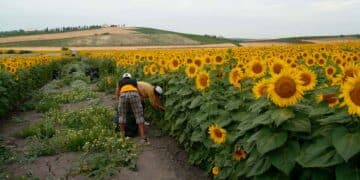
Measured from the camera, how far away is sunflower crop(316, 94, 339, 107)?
141 inches

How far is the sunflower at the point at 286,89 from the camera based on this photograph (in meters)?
3.71

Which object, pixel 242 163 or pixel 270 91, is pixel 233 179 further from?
pixel 270 91

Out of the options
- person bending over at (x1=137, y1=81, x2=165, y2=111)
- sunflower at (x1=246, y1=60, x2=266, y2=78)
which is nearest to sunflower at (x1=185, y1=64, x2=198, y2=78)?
sunflower at (x1=246, y1=60, x2=266, y2=78)

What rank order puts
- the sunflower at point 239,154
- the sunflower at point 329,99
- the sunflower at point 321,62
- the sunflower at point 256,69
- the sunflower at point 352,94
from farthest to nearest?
the sunflower at point 321,62, the sunflower at point 256,69, the sunflower at point 239,154, the sunflower at point 329,99, the sunflower at point 352,94

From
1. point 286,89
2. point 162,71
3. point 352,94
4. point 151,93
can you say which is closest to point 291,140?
point 286,89

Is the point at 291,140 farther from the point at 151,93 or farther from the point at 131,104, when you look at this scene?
the point at 151,93

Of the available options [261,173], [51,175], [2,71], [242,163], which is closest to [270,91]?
[261,173]

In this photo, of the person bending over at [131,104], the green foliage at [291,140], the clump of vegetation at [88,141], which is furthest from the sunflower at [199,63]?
the green foliage at [291,140]

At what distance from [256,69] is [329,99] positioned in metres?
2.01

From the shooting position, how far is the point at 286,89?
3.75m

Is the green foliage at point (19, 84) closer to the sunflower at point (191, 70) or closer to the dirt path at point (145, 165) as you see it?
the dirt path at point (145, 165)

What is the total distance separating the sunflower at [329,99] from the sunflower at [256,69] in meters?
1.73

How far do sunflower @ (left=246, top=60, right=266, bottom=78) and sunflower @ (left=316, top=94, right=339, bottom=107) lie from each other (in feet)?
5.68

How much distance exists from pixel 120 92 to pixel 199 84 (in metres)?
3.30
